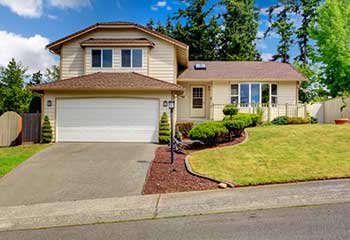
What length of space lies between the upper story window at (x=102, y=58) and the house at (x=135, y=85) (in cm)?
4

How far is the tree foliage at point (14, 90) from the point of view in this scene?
2475 cm

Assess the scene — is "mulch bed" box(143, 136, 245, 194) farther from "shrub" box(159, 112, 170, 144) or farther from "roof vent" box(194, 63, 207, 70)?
"roof vent" box(194, 63, 207, 70)

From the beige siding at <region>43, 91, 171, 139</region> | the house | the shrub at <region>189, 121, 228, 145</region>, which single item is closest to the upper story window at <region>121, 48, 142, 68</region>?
the house

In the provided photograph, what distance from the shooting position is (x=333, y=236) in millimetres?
4629

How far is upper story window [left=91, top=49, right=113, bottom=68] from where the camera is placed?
17.5m

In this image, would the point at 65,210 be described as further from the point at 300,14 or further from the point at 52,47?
the point at 300,14

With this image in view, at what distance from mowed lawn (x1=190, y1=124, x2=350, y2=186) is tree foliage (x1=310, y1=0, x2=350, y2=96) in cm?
1429

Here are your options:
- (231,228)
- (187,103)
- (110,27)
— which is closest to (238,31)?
(187,103)

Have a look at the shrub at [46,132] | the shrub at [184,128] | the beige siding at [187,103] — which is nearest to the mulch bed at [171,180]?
the shrub at [184,128]

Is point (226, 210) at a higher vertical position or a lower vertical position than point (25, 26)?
lower

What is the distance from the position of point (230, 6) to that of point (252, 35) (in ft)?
13.3

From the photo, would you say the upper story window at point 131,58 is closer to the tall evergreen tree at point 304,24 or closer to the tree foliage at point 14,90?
the tree foliage at point 14,90

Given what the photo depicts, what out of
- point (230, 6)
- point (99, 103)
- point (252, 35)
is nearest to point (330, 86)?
point (252, 35)

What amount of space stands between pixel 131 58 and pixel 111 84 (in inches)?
118
